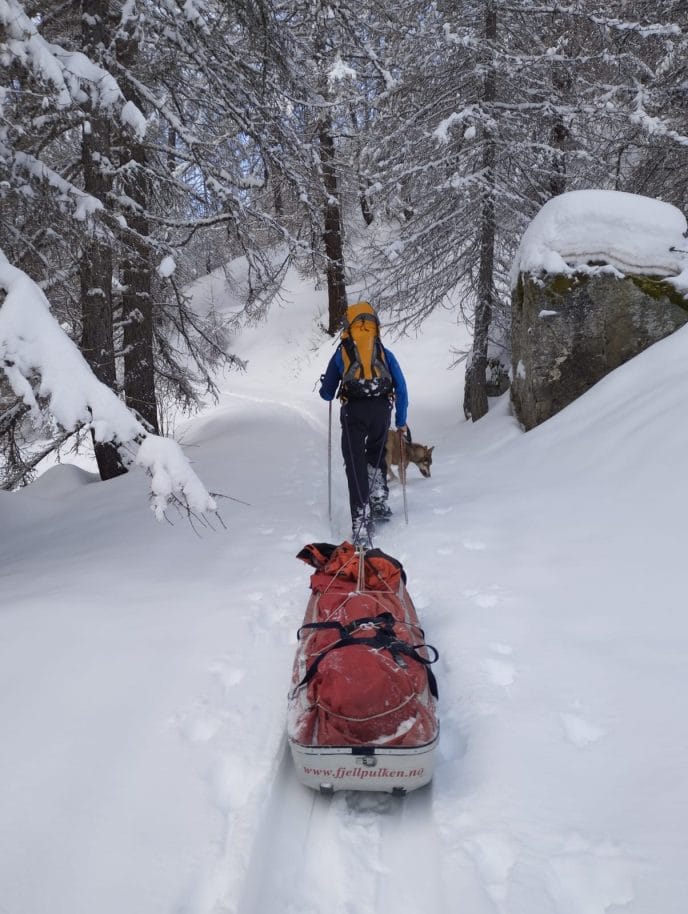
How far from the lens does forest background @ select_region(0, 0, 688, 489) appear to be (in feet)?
18.7

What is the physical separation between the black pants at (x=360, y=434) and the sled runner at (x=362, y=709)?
291 cm

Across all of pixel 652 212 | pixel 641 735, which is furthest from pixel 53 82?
pixel 652 212

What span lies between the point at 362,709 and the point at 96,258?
5.87m

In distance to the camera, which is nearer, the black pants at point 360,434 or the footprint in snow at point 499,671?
the footprint in snow at point 499,671

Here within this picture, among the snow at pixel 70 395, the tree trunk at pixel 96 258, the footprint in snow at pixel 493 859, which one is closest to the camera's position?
the footprint in snow at pixel 493 859

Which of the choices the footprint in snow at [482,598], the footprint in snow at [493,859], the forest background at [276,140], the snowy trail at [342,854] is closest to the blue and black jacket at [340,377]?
the forest background at [276,140]

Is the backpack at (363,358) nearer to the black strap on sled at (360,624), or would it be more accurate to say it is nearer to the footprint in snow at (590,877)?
the black strap on sled at (360,624)

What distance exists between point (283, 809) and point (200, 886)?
21.1 inches

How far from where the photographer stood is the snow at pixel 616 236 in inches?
313

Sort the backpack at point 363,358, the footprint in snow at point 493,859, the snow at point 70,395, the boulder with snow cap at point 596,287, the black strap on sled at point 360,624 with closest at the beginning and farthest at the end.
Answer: the footprint in snow at point 493,859 → the black strap on sled at point 360,624 → the snow at point 70,395 → the backpack at point 363,358 → the boulder with snow cap at point 596,287

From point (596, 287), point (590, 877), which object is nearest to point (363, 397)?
point (596, 287)

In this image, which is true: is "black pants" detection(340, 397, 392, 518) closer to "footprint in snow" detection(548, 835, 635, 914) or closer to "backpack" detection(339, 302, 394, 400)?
"backpack" detection(339, 302, 394, 400)

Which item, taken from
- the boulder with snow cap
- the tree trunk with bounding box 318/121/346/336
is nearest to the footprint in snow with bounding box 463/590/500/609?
the boulder with snow cap

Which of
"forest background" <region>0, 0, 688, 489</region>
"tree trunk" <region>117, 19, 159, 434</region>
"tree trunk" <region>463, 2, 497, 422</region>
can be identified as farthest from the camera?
"tree trunk" <region>463, 2, 497, 422</region>
